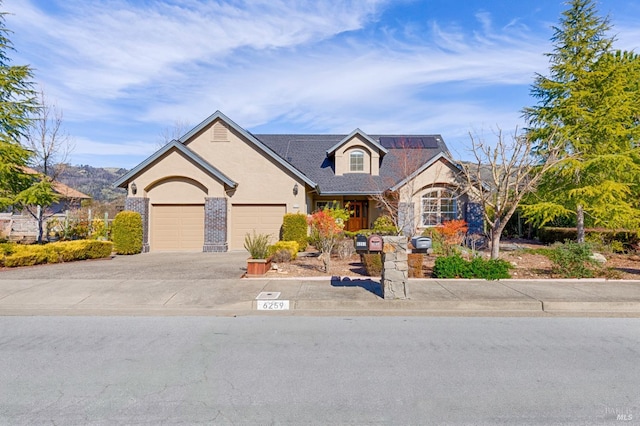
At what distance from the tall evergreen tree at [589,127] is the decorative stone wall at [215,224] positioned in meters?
13.6

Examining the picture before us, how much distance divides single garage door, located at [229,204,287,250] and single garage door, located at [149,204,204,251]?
162cm

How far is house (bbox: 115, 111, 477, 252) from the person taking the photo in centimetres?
1741

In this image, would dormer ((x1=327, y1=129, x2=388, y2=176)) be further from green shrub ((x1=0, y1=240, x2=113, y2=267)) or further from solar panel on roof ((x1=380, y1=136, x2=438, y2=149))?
green shrub ((x1=0, y1=240, x2=113, y2=267))

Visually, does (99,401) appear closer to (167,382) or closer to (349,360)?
(167,382)

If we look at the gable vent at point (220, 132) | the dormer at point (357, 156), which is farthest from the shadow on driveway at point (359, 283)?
the dormer at point (357, 156)

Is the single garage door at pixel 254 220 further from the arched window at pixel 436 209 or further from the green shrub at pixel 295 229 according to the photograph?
the arched window at pixel 436 209

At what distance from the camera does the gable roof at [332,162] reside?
68.4 feet

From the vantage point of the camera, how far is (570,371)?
14.9 feet

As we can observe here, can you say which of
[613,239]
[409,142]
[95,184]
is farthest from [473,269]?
[95,184]

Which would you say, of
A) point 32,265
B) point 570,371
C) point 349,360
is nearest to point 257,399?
point 349,360

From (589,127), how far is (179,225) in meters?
18.9

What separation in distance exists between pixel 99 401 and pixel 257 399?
5.39ft

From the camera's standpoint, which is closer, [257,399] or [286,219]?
[257,399]

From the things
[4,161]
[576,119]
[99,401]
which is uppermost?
[576,119]
